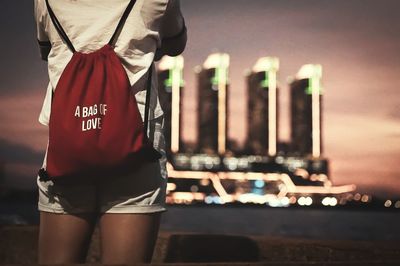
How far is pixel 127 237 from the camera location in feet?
4.06

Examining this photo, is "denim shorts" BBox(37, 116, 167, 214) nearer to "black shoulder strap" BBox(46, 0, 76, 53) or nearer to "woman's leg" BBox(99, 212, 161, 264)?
"woman's leg" BBox(99, 212, 161, 264)

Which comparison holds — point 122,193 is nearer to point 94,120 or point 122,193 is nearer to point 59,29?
point 94,120

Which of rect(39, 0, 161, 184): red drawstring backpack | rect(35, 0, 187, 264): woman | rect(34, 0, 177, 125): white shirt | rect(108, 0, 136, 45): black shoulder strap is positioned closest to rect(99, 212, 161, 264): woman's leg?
rect(35, 0, 187, 264): woman

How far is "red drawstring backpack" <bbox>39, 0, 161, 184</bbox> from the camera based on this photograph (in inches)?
47.6

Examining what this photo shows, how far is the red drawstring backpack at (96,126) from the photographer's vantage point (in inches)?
47.6

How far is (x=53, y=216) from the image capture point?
132 cm

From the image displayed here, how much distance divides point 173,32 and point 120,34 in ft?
0.57

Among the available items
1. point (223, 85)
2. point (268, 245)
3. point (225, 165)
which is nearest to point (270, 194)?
point (225, 165)

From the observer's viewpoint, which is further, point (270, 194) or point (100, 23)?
point (270, 194)

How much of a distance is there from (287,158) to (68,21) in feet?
333

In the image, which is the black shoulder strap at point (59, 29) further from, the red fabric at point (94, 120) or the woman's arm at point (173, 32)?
the woman's arm at point (173, 32)

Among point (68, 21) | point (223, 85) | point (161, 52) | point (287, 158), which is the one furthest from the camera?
point (287, 158)

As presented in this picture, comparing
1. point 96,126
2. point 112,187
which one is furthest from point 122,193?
point 96,126

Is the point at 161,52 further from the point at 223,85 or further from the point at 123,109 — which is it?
the point at 223,85
